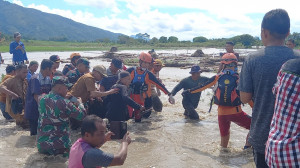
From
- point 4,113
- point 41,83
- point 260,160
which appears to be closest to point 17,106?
point 4,113

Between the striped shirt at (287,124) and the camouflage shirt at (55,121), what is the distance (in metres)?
Answer: 3.48

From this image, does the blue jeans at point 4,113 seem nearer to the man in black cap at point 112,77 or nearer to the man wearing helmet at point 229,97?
the man in black cap at point 112,77

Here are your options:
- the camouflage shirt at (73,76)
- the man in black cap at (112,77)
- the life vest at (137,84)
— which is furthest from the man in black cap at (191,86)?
the camouflage shirt at (73,76)

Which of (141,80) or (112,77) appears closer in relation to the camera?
(112,77)

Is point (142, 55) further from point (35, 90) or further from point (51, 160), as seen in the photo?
point (51, 160)

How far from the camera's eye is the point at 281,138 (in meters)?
1.96

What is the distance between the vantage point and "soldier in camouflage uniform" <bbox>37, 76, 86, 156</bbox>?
4758 millimetres

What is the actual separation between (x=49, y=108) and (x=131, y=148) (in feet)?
5.97

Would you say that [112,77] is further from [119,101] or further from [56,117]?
[56,117]

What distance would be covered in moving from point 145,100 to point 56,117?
137 inches

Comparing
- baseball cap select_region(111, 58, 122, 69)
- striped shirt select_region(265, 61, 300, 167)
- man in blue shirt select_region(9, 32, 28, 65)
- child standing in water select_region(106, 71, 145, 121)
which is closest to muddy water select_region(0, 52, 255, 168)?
child standing in water select_region(106, 71, 145, 121)

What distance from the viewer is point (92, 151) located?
3.02m

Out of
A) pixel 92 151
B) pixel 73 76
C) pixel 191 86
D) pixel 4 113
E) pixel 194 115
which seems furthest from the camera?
pixel 191 86

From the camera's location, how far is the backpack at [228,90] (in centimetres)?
525
